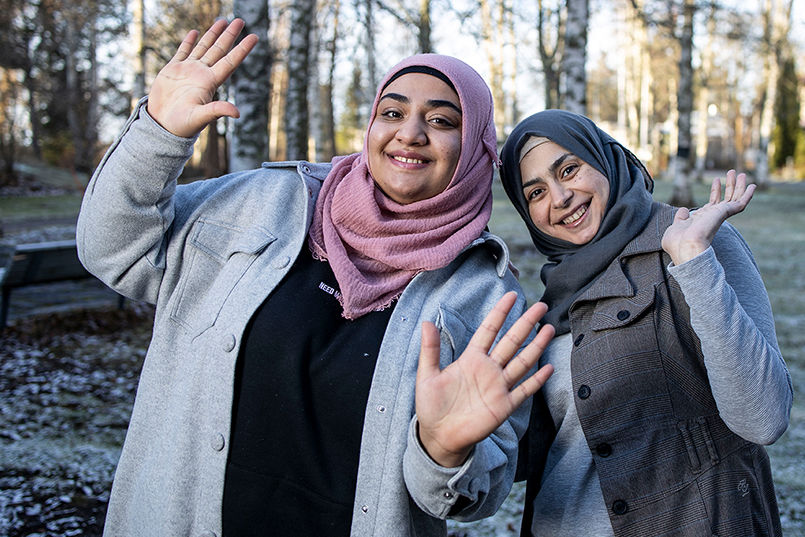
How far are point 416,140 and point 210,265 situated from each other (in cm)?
77

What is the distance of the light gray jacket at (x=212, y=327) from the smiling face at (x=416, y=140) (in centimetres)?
26

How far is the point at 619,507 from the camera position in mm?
1799

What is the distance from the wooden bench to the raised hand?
4987 mm

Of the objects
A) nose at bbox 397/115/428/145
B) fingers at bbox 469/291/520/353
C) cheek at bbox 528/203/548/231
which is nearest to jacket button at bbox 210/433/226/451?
fingers at bbox 469/291/520/353

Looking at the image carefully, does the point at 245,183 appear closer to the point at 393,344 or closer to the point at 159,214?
the point at 159,214

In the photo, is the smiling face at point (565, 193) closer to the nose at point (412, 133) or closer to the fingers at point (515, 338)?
the nose at point (412, 133)

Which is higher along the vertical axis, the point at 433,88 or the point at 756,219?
the point at 433,88

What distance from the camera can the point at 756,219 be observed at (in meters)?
15.1

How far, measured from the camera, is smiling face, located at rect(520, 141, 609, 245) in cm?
215

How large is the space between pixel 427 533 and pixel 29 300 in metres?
6.60

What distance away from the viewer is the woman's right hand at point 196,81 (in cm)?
177

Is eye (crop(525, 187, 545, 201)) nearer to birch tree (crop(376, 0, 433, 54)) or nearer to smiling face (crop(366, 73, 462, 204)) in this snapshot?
smiling face (crop(366, 73, 462, 204))

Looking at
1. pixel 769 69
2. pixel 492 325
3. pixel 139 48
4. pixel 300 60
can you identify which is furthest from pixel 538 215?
pixel 769 69

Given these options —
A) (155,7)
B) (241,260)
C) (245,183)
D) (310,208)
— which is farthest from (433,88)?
(155,7)
